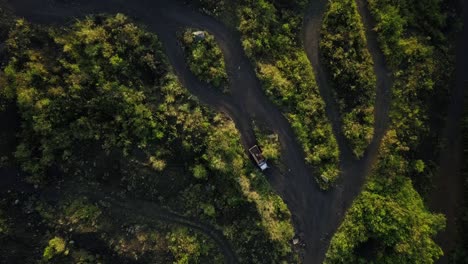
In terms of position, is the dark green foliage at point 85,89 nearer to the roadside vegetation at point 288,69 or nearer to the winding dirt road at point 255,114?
the winding dirt road at point 255,114

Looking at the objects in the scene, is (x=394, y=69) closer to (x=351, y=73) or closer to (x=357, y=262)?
(x=351, y=73)

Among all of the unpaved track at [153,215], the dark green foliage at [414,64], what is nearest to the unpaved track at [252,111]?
the unpaved track at [153,215]

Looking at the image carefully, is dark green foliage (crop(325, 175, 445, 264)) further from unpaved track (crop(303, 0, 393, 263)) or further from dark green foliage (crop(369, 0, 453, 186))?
dark green foliage (crop(369, 0, 453, 186))

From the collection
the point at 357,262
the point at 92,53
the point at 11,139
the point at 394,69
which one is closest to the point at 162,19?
the point at 92,53

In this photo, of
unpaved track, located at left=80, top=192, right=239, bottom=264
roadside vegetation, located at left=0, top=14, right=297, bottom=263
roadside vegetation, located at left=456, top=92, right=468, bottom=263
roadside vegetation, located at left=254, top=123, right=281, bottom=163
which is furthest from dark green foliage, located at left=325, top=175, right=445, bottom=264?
unpaved track, located at left=80, top=192, right=239, bottom=264

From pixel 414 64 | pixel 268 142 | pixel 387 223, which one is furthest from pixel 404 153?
pixel 268 142

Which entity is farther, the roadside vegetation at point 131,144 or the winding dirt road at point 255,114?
the winding dirt road at point 255,114
